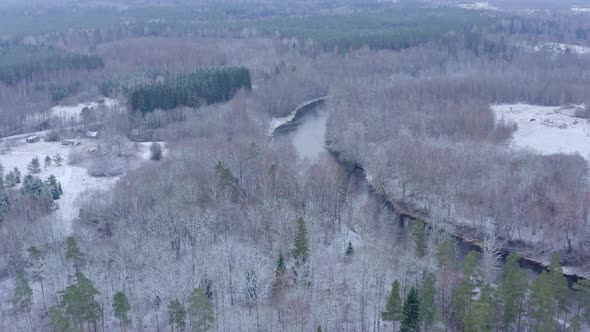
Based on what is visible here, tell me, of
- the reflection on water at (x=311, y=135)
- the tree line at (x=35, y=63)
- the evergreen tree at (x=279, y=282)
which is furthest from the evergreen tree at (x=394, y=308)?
the tree line at (x=35, y=63)

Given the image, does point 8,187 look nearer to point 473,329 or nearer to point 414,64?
point 473,329

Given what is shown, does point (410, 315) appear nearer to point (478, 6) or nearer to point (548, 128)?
point (548, 128)

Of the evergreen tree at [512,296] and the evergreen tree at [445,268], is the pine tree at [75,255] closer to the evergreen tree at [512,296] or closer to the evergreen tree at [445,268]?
the evergreen tree at [445,268]

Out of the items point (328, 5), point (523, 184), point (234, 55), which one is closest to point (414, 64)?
point (234, 55)

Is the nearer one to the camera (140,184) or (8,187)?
(140,184)

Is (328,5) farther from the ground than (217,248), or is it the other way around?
(328,5)

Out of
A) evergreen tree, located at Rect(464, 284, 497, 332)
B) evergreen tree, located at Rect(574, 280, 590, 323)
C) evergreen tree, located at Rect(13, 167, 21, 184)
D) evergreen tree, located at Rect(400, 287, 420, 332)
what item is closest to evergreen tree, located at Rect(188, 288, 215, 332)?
evergreen tree, located at Rect(400, 287, 420, 332)

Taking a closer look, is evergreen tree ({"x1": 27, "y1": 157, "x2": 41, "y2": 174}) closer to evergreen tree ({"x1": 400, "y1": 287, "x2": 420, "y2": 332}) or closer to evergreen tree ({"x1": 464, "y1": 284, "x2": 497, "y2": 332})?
evergreen tree ({"x1": 400, "y1": 287, "x2": 420, "y2": 332})
